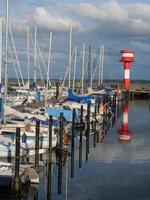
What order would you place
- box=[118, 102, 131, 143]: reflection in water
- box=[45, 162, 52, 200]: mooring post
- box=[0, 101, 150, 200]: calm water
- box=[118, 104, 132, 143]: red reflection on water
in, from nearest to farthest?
1. box=[45, 162, 52, 200]: mooring post
2. box=[0, 101, 150, 200]: calm water
3. box=[118, 104, 132, 143]: red reflection on water
4. box=[118, 102, 131, 143]: reflection in water

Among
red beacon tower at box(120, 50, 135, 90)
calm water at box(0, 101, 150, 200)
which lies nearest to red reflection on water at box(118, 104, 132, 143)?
calm water at box(0, 101, 150, 200)

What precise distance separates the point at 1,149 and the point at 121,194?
8.07 meters

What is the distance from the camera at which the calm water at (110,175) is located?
2472 cm

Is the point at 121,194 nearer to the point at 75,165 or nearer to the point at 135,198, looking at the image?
the point at 135,198

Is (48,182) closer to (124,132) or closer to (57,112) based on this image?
(57,112)

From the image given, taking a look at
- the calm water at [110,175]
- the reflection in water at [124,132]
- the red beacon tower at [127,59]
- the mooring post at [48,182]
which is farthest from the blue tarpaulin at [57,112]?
the red beacon tower at [127,59]

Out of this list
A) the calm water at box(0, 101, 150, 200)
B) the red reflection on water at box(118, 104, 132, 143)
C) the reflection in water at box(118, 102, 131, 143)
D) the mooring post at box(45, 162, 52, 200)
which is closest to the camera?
the mooring post at box(45, 162, 52, 200)

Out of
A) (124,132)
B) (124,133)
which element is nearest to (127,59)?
(124,132)

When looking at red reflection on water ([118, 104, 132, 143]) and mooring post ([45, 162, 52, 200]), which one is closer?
mooring post ([45, 162, 52, 200])

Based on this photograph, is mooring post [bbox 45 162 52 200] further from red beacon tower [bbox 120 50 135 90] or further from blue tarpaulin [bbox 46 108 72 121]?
red beacon tower [bbox 120 50 135 90]

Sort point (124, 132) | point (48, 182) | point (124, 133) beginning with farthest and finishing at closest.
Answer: point (124, 132)
point (124, 133)
point (48, 182)

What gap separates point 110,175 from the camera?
28906 millimetres

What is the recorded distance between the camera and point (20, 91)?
6259 cm

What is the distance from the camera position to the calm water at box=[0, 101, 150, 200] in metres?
24.7
